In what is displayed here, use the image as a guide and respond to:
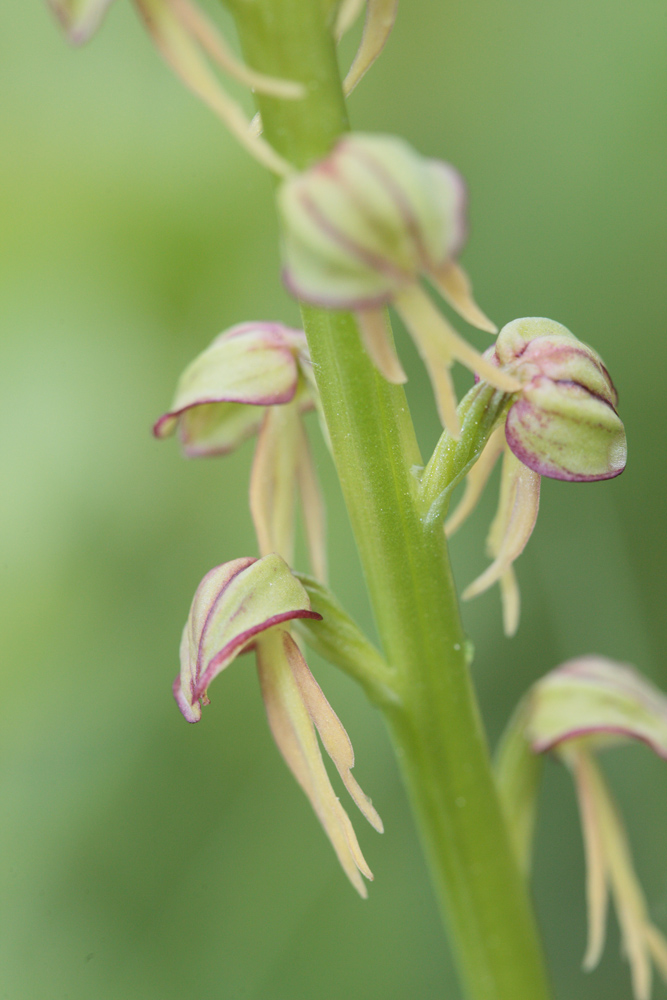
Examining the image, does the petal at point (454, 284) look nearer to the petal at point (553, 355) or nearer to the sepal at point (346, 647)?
the petal at point (553, 355)

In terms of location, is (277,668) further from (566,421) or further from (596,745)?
(596,745)

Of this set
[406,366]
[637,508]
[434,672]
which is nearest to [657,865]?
[637,508]

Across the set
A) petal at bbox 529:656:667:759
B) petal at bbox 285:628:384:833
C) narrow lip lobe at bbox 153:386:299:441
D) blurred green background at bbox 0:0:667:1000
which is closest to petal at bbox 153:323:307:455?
narrow lip lobe at bbox 153:386:299:441

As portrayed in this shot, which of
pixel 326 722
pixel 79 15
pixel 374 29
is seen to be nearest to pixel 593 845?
pixel 326 722

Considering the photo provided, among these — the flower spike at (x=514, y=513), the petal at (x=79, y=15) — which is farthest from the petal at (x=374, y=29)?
the flower spike at (x=514, y=513)

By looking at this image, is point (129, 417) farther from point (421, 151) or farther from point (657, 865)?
point (657, 865)

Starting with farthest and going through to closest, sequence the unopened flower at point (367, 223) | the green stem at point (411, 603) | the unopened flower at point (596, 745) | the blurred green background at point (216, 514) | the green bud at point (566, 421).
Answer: the blurred green background at point (216, 514)
the unopened flower at point (596, 745)
the green bud at point (566, 421)
the green stem at point (411, 603)
the unopened flower at point (367, 223)
